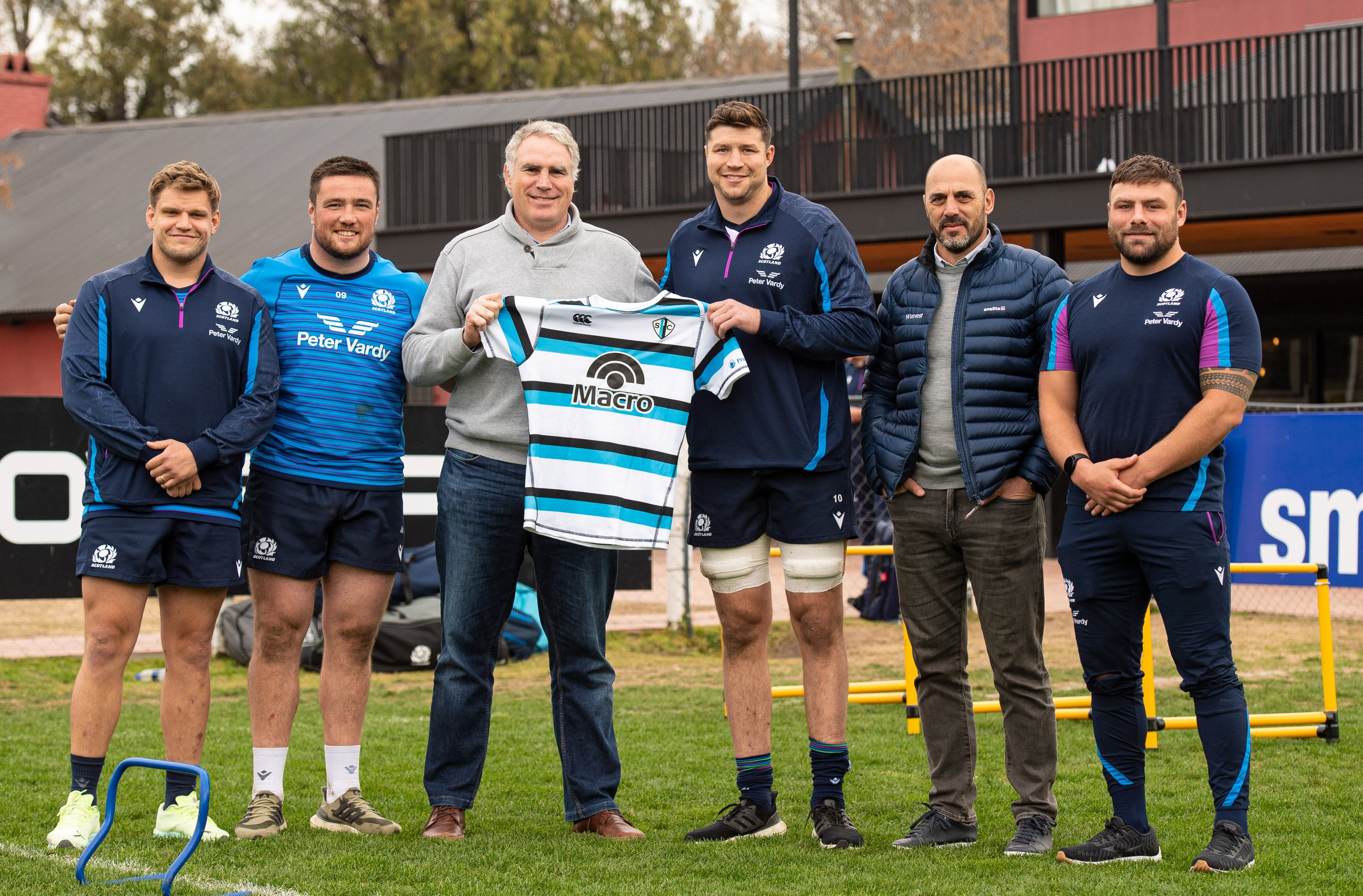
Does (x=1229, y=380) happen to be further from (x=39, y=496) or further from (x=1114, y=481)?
(x=39, y=496)

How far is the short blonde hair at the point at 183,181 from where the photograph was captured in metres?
4.71

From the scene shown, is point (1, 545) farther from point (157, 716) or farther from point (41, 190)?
point (41, 190)

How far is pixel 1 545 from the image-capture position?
8.81 meters

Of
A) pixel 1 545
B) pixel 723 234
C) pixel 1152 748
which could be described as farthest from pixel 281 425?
pixel 1 545

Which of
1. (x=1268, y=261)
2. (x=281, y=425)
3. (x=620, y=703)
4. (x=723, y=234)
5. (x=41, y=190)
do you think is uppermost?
(x=41, y=190)

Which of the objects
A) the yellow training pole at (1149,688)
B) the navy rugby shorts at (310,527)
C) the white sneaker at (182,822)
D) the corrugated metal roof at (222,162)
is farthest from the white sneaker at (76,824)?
the corrugated metal roof at (222,162)

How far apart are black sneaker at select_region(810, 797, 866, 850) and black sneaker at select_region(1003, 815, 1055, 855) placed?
51 centimetres

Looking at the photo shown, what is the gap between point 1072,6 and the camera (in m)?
20.0

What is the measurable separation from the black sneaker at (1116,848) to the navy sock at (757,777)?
100cm

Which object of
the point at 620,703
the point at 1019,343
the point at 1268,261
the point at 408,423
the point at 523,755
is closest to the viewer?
the point at 1019,343

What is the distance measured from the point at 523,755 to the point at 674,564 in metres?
4.46

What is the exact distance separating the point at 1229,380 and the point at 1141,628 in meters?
0.86

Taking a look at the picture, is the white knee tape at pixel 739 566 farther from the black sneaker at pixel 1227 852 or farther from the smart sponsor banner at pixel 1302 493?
the smart sponsor banner at pixel 1302 493

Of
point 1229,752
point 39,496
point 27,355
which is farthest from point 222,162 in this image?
point 1229,752
